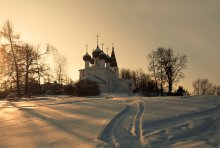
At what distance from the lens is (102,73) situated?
70.2m

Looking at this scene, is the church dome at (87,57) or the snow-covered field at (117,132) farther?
the church dome at (87,57)

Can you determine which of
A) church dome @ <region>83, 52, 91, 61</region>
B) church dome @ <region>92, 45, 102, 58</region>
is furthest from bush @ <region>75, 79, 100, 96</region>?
church dome @ <region>83, 52, 91, 61</region>

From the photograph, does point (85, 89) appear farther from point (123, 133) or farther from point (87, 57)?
point (87, 57)

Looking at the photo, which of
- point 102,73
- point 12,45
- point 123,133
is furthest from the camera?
point 102,73

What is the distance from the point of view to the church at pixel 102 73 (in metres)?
69.7

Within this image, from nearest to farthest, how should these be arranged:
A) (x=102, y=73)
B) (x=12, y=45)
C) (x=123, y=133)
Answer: (x=123, y=133) → (x=12, y=45) → (x=102, y=73)

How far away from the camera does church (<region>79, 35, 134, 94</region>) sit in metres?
69.7

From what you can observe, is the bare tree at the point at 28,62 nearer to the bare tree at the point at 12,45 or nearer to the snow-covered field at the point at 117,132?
the bare tree at the point at 12,45

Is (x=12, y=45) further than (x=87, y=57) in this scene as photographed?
No

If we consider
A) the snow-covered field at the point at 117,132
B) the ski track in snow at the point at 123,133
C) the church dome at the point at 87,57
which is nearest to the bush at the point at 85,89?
the snow-covered field at the point at 117,132

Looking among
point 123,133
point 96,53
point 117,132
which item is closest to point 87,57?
point 96,53

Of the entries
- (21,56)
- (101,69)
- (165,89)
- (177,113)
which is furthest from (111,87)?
(177,113)

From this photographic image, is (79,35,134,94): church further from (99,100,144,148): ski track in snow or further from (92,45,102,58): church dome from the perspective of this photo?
(99,100,144,148): ski track in snow

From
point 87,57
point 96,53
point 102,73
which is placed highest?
point 96,53
